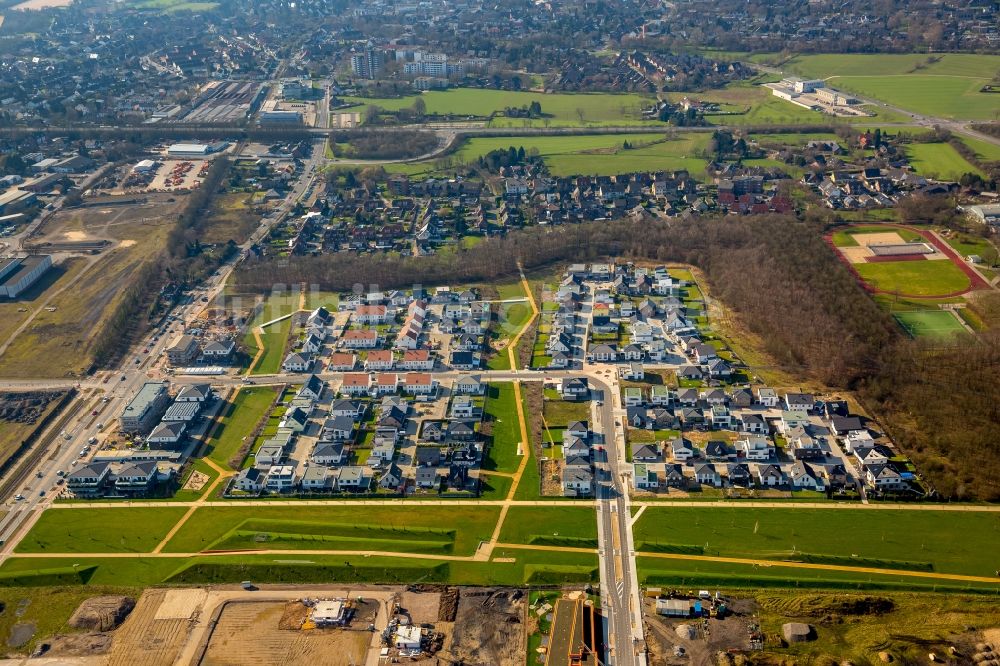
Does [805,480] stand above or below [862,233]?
below

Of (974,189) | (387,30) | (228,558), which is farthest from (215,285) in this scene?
(387,30)

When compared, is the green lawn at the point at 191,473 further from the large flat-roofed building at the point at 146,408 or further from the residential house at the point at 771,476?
the residential house at the point at 771,476

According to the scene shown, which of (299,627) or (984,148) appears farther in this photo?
(984,148)

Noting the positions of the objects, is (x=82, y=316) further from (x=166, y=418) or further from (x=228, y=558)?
(x=228, y=558)

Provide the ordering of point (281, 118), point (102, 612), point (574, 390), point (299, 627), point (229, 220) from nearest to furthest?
point (299, 627)
point (102, 612)
point (574, 390)
point (229, 220)
point (281, 118)

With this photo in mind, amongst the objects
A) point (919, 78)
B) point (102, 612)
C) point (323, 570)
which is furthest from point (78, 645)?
point (919, 78)

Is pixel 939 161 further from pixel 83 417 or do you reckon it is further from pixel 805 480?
pixel 83 417

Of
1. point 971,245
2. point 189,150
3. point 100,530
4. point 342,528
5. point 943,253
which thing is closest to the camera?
point 342,528

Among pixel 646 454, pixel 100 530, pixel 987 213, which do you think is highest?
pixel 987 213
